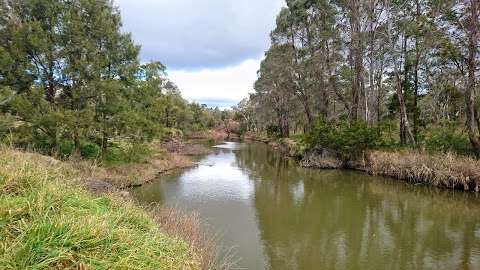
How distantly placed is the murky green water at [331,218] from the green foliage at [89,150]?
3239mm

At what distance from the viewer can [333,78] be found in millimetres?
27625

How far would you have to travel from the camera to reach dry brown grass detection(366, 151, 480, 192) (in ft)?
51.9

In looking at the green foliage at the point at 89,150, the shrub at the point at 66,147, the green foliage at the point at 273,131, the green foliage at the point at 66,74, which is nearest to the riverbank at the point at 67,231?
the green foliage at the point at 66,74

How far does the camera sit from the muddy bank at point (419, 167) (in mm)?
15859

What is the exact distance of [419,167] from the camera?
17.8 meters

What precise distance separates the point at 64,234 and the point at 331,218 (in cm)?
1030

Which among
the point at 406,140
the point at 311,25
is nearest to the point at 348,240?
the point at 406,140

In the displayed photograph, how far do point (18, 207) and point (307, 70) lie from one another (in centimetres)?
2778

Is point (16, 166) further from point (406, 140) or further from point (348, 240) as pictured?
point (406, 140)

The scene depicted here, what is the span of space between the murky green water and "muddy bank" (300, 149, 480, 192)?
69 cm

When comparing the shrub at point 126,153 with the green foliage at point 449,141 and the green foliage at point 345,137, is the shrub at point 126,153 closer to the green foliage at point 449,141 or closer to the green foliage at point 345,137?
the green foliage at point 345,137

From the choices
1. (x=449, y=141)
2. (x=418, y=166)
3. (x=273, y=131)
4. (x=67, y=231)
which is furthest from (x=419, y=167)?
(x=273, y=131)

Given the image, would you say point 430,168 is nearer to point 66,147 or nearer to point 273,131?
point 66,147

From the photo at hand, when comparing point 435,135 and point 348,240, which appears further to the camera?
point 435,135
